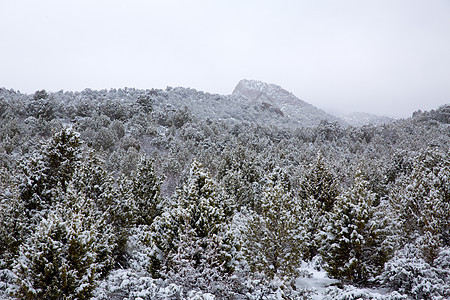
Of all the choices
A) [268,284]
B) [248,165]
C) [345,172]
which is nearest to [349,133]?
[345,172]

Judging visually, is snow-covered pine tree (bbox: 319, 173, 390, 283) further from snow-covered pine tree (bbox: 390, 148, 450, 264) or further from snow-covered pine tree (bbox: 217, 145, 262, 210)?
snow-covered pine tree (bbox: 217, 145, 262, 210)

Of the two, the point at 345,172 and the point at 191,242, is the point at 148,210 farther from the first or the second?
the point at 345,172

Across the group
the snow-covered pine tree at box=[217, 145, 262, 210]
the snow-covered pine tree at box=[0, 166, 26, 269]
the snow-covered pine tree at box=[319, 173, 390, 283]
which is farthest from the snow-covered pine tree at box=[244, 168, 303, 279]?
the snow-covered pine tree at box=[0, 166, 26, 269]

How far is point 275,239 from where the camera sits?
608 inches

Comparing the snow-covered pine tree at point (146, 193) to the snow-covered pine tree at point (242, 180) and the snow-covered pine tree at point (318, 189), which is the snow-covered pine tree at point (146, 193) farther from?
the snow-covered pine tree at point (318, 189)

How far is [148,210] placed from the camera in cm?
2281

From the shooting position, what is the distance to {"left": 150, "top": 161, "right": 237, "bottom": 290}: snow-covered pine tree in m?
12.2

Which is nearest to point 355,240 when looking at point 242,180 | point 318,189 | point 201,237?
point 318,189

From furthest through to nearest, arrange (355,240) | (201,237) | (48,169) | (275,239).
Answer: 1. (48,169)
2. (275,239)
3. (355,240)
4. (201,237)

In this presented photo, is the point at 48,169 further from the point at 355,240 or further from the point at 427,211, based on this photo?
the point at 427,211

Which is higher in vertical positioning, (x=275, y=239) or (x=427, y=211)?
(x=427, y=211)

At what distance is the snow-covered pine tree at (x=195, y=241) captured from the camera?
1223 cm

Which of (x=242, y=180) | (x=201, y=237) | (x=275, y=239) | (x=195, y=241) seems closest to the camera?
(x=195, y=241)

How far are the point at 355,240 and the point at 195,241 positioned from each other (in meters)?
9.23
